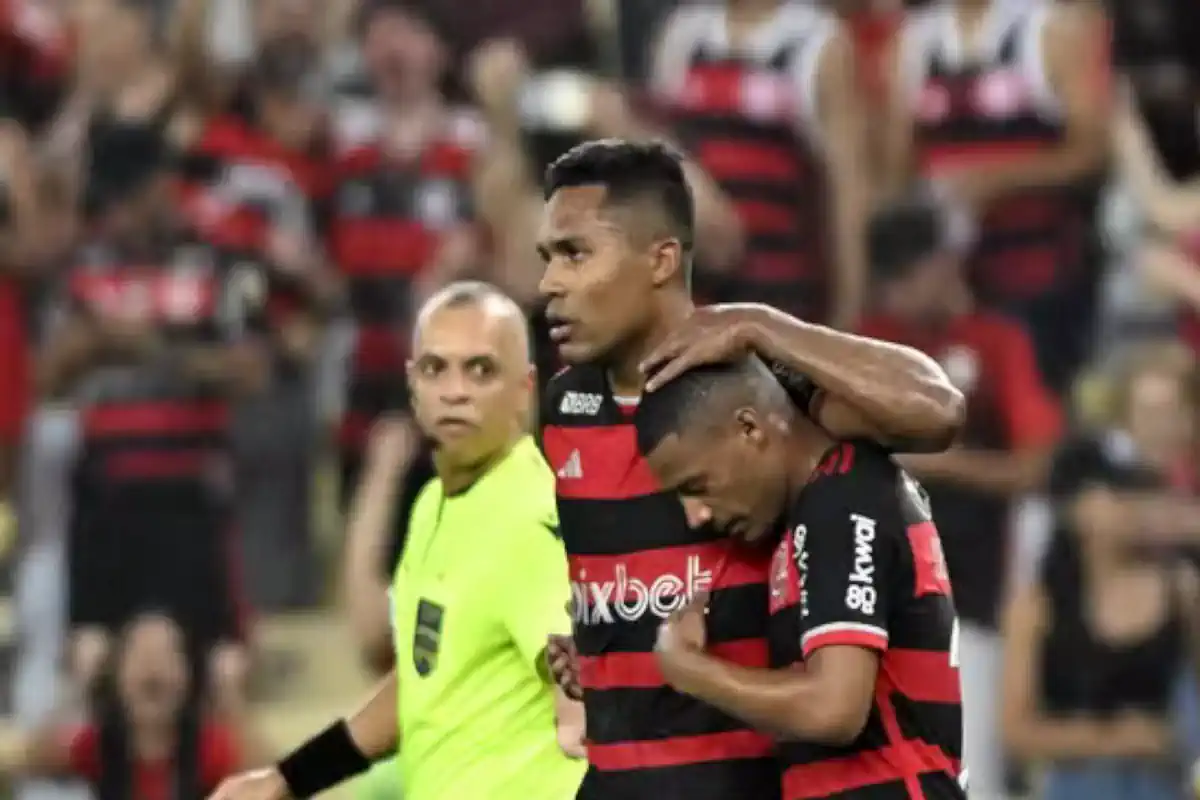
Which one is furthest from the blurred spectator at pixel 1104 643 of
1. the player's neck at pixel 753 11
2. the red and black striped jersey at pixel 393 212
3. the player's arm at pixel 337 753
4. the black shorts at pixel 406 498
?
the player's arm at pixel 337 753

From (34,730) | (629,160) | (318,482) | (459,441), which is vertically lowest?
(34,730)

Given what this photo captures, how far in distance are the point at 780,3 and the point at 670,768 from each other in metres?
4.57

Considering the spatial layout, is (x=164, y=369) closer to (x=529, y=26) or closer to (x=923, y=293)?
(x=529, y=26)

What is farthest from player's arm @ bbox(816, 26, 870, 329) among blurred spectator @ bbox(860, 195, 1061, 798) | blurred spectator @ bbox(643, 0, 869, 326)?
blurred spectator @ bbox(860, 195, 1061, 798)

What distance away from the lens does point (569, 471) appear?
4180mm

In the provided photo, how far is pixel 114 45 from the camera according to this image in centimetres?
848

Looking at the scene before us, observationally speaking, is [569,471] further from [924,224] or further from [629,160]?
[924,224]

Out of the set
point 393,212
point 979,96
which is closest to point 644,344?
point 979,96

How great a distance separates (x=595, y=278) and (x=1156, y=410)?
3893mm

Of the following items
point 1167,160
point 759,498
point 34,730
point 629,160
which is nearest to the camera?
point 759,498

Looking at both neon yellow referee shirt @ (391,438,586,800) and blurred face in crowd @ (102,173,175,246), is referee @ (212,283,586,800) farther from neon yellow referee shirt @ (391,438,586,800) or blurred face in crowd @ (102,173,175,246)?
blurred face in crowd @ (102,173,175,246)

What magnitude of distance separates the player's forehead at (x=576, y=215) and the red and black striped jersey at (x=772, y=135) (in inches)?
153

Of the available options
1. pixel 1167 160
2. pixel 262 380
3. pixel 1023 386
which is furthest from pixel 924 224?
pixel 262 380

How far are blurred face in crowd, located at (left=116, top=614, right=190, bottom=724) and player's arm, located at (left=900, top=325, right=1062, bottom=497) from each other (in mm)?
2247
